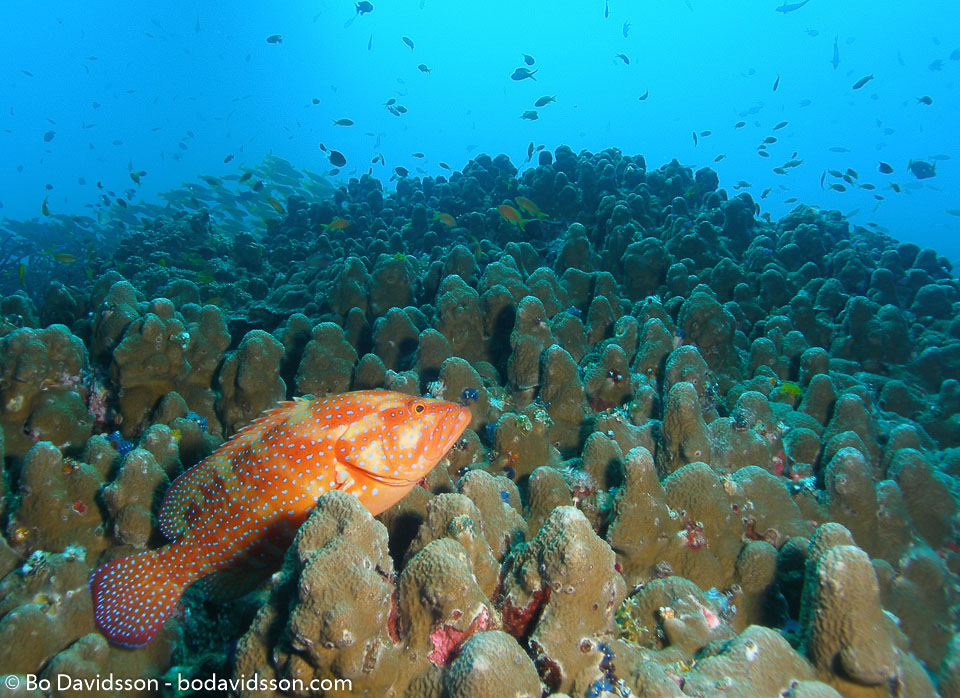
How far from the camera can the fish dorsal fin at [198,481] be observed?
2.60 meters

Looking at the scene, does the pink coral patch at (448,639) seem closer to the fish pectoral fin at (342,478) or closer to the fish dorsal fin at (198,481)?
the fish pectoral fin at (342,478)

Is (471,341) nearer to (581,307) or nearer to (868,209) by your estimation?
(581,307)

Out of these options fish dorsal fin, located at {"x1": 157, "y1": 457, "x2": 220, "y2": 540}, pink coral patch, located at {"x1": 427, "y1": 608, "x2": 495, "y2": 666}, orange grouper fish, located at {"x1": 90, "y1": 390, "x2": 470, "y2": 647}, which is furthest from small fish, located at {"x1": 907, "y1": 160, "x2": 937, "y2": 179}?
fish dorsal fin, located at {"x1": 157, "y1": 457, "x2": 220, "y2": 540}

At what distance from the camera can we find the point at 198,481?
8.61 ft

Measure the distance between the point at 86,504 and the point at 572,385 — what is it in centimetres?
392

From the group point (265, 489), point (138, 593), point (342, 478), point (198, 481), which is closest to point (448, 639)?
point (342, 478)

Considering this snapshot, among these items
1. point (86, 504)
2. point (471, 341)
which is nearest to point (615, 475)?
point (471, 341)

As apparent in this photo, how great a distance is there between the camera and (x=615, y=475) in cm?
347

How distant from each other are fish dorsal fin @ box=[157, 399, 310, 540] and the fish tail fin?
0.46 feet

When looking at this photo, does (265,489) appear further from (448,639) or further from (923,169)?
(923,169)

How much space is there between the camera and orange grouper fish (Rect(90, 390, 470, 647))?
250cm

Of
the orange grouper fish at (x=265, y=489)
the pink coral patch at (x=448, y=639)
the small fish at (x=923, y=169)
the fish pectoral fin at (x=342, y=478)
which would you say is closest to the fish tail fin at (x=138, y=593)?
the orange grouper fish at (x=265, y=489)

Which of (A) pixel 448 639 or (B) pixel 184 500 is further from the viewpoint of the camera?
(B) pixel 184 500

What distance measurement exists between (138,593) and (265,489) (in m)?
0.98
